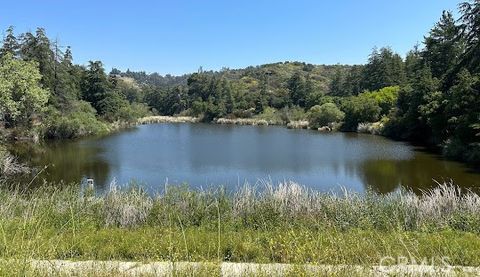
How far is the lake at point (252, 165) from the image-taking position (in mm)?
23375

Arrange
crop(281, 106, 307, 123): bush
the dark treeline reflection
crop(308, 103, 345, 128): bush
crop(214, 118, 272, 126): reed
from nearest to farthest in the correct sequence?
the dark treeline reflection, crop(308, 103, 345, 128): bush, crop(281, 106, 307, 123): bush, crop(214, 118, 272, 126): reed

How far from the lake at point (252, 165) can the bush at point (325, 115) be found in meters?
25.4

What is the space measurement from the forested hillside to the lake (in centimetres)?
381

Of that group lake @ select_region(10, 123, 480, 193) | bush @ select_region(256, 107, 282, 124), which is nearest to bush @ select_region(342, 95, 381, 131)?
lake @ select_region(10, 123, 480, 193)

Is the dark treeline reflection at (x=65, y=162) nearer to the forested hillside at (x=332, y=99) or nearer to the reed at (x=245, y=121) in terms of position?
the forested hillside at (x=332, y=99)

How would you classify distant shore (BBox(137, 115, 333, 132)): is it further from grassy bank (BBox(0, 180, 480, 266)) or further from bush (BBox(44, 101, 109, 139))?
grassy bank (BBox(0, 180, 480, 266))

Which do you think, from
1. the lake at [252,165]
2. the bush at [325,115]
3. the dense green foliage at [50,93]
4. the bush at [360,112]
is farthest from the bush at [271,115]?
the lake at [252,165]

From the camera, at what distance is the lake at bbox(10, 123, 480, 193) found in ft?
76.7

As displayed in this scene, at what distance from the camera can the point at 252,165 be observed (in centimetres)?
2966

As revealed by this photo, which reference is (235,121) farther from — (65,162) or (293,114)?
(65,162)

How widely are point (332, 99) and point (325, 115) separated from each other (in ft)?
38.1

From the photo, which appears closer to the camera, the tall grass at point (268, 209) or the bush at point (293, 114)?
the tall grass at point (268, 209)

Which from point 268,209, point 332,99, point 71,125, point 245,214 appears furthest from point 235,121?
point 268,209

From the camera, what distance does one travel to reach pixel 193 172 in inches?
1042
